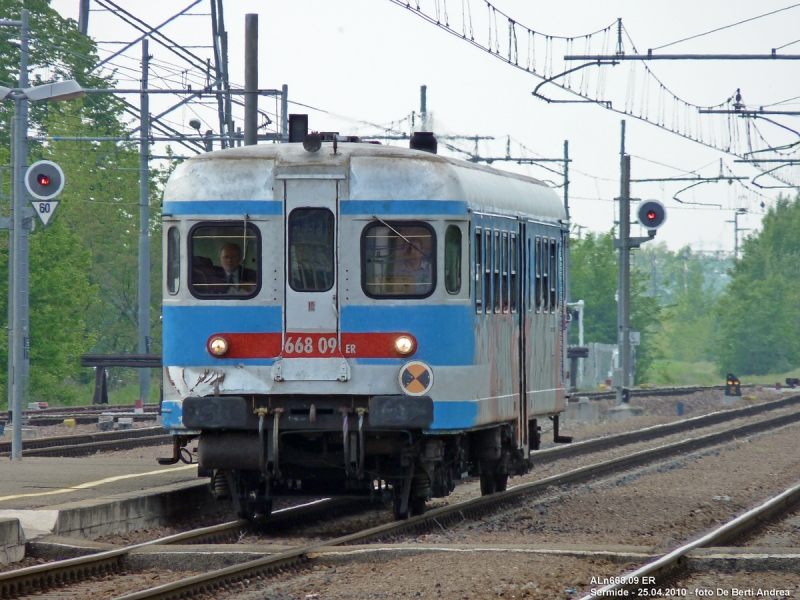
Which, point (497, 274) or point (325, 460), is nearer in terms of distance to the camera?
point (325, 460)

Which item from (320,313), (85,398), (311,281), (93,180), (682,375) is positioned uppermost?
(93,180)

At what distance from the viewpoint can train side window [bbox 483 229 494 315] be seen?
11656 millimetres

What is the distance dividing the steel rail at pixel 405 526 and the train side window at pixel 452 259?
2.00 m

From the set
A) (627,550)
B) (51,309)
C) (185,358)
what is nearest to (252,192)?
(185,358)

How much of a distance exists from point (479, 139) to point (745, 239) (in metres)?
34.5

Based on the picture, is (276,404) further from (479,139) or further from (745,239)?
(745,239)

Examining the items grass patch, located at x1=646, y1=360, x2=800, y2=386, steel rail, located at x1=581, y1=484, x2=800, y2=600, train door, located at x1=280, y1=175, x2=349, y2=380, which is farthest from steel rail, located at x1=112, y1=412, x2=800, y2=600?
grass patch, located at x1=646, y1=360, x2=800, y2=386

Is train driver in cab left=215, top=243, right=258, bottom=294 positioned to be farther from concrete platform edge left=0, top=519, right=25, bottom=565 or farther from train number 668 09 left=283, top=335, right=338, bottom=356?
concrete platform edge left=0, top=519, right=25, bottom=565

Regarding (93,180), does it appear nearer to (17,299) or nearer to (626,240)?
(626,240)

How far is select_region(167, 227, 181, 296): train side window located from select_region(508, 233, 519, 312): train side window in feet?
10.4

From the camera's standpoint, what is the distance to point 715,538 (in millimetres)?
10500

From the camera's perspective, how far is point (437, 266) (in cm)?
1081

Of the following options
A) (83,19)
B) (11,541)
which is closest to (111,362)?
(11,541)

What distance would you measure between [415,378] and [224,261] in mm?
1817
